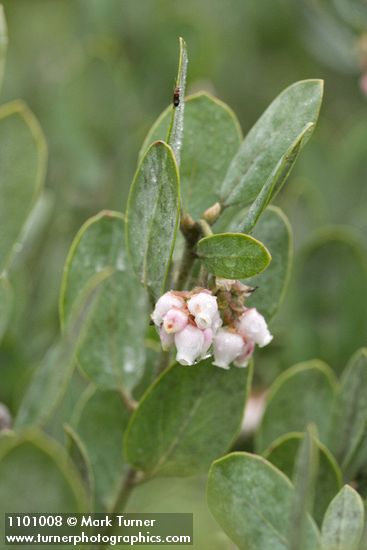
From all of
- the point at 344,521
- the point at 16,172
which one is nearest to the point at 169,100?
the point at 16,172

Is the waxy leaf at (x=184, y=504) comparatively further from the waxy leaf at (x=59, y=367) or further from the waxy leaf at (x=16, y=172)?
the waxy leaf at (x=16, y=172)

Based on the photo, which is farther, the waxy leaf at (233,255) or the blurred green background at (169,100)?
the blurred green background at (169,100)

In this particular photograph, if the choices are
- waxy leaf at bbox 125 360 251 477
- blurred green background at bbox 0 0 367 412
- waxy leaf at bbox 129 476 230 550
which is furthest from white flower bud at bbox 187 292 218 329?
blurred green background at bbox 0 0 367 412

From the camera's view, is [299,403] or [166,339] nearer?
[166,339]

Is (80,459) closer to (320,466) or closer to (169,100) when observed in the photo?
(320,466)

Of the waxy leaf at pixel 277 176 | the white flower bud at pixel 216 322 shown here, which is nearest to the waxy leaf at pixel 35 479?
the white flower bud at pixel 216 322

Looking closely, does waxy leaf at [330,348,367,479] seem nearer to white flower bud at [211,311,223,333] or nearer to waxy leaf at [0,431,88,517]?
white flower bud at [211,311,223,333]

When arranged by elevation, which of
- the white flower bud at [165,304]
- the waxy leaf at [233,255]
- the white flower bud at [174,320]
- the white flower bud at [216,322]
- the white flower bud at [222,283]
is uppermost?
the waxy leaf at [233,255]
